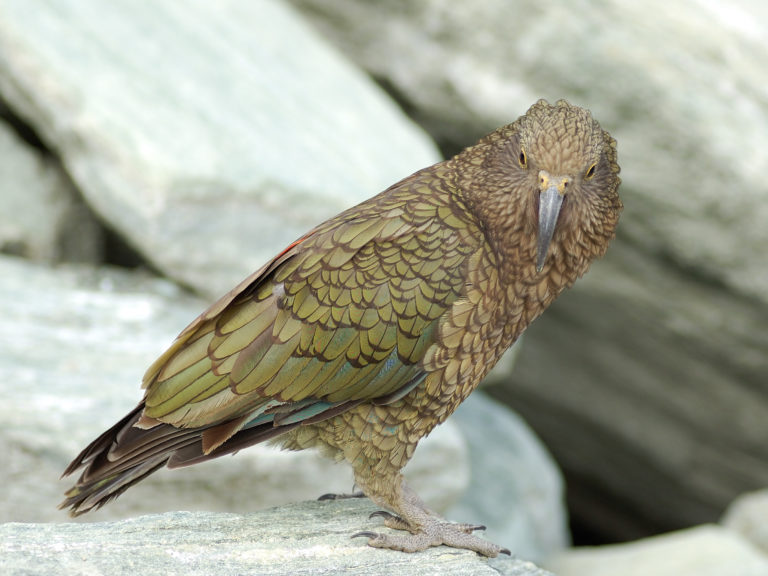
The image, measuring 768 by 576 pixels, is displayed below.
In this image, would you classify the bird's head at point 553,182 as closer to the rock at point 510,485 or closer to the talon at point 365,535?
the talon at point 365,535

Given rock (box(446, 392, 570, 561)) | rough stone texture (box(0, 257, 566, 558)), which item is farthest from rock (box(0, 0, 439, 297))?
rock (box(446, 392, 570, 561))

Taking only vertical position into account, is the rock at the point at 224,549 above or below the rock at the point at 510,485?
below

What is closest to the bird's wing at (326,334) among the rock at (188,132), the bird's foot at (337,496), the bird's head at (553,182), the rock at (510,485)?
the bird's head at (553,182)

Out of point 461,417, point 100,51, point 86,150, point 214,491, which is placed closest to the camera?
point 214,491

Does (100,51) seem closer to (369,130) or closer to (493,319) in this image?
(369,130)

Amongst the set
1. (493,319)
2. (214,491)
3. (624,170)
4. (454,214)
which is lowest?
(214,491)

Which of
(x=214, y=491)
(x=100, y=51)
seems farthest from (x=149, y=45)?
(x=214, y=491)
